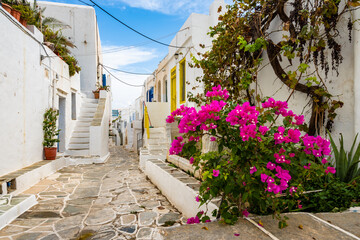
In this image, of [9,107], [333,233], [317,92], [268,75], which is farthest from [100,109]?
[333,233]

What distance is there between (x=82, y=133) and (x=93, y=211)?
24.2 ft

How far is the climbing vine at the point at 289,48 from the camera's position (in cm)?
313

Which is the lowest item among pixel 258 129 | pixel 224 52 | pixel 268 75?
pixel 258 129

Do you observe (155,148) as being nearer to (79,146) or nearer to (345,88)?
(79,146)

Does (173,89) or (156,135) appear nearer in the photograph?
(156,135)

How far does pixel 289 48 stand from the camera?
3.33 meters

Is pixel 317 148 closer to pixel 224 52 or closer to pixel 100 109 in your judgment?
pixel 224 52

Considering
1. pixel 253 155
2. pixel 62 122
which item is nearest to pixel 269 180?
pixel 253 155

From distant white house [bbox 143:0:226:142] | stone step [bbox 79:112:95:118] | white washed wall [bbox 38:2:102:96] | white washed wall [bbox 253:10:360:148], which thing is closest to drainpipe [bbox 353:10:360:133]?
white washed wall [bbox 253:10:360:148]

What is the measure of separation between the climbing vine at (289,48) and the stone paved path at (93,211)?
258cm

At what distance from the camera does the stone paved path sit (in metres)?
3.50

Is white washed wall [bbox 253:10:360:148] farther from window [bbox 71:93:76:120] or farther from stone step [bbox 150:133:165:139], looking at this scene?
window [bbox 71:93:76:120]

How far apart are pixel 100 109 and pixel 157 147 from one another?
4.21m

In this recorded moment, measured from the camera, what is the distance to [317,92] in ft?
10.4
